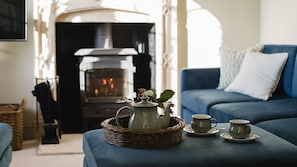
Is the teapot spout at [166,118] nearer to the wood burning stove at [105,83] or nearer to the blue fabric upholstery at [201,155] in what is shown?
the blue fabric upholstery at [201,155]

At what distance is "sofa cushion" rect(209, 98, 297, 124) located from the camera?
3.11 metres

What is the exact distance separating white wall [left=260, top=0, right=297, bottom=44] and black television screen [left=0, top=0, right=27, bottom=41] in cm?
257

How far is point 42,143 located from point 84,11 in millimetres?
1453

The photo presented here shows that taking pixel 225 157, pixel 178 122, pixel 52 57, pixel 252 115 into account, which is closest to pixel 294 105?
pixel 252 115

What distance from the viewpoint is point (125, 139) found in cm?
229

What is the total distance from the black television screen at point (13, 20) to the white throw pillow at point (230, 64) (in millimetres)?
1956

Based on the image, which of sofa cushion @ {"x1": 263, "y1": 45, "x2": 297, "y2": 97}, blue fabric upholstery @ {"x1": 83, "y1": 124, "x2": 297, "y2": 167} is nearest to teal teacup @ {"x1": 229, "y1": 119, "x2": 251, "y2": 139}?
blue fabric upholstery @ {"x1": 83, "y1": 124, "x2": 297, "y2": 167}

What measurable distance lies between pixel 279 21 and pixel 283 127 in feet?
7.26

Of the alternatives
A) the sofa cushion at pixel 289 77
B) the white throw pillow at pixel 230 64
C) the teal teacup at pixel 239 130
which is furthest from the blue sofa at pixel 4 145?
the sofa cushion at pixel 289 77

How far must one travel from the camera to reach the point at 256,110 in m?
3.23

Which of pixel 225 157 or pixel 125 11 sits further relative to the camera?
pixel 125 11

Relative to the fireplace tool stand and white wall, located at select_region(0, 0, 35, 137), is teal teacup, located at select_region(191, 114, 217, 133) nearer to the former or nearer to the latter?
the fireplace tool stand

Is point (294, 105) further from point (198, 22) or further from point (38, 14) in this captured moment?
point (38, 14)

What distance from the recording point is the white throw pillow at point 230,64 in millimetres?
4314
